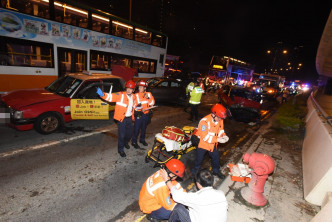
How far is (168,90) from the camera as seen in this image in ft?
39.0

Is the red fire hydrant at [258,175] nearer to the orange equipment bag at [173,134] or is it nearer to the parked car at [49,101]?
the orange equipment bag at [173,134]

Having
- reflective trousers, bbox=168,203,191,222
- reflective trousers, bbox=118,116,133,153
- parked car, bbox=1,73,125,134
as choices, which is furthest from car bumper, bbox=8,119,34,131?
reflective trousers, bbox=168,203,191,222

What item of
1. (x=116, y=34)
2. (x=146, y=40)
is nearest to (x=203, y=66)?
(x=146, y=40)

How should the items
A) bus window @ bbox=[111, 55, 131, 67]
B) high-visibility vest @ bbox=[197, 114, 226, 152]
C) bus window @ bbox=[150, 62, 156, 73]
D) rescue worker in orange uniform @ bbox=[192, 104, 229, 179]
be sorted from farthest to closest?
1. bus window @ bbox=[150, 62, 156, 73]
2. bus window @ bbox=[111, 55, 131, 67]
3. high-visibility vest @ bbox=[197, 114, 226, 152]
4. rescue worker in orange uniform @ bbox=[192, 104, 229, 179]

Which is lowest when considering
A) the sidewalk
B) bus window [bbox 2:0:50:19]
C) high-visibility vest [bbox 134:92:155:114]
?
the sidewalk

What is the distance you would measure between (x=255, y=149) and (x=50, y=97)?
24.0 ft

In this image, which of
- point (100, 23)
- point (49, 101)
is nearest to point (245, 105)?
point (49, 101)

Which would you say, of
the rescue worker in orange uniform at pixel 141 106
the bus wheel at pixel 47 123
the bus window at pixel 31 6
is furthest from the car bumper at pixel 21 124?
the bus window at pixel 31 6

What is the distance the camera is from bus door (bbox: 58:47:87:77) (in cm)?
1137

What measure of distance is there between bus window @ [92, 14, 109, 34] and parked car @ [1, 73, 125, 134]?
23.4 feet

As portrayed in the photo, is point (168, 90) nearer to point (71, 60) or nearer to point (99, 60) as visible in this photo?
point (99, 60)

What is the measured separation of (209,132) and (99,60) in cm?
1174

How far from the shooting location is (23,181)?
12.0 feet

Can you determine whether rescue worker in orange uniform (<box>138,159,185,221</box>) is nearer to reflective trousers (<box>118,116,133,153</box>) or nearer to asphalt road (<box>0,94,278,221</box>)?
asphalt road (<box>0,94,278,221</box>)
